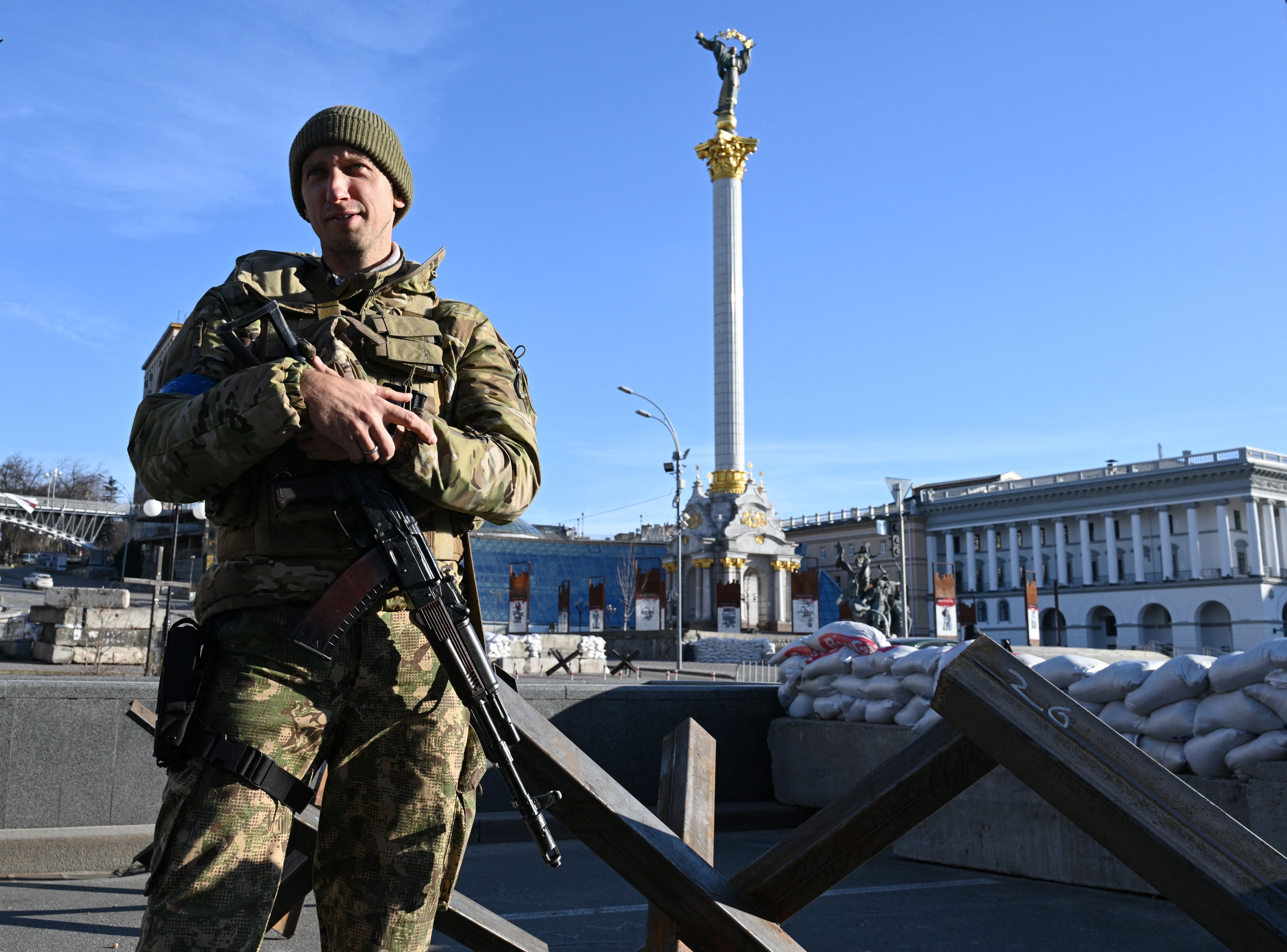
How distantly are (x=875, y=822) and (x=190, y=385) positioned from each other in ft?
5.99

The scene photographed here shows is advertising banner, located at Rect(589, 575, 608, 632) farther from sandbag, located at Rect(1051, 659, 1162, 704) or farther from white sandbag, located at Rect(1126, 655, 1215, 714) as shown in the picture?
white sandbag, located at Rect(1126, 655, 1215, 714)

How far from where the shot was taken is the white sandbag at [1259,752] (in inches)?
198

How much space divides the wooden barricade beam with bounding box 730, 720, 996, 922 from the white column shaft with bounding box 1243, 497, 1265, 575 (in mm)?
77706

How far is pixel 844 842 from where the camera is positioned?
2.36m

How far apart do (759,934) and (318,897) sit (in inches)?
37.0

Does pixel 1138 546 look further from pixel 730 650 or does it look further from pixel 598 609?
pixel 598 609

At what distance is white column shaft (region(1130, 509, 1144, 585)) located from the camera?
7425 cm

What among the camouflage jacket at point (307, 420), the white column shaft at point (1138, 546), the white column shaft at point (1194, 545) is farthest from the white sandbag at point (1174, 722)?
the white column shaft at point (1138, 546)

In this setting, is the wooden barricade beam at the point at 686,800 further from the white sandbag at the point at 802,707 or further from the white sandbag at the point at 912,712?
the white sandbag at the point at 802,707

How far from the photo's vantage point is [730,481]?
50531mm

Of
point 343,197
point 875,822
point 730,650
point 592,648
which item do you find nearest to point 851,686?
point 875,822

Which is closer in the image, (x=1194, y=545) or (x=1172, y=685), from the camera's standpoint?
(x=1172, y=685)

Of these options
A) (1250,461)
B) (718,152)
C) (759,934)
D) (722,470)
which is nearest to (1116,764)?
(759,934)

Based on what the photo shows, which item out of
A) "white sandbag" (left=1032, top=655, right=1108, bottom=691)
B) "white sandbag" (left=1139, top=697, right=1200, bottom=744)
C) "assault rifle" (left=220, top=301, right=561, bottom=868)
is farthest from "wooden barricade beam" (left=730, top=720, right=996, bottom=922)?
"white sandbag" (left=1032, top=655, right=1108, bottom=691)
